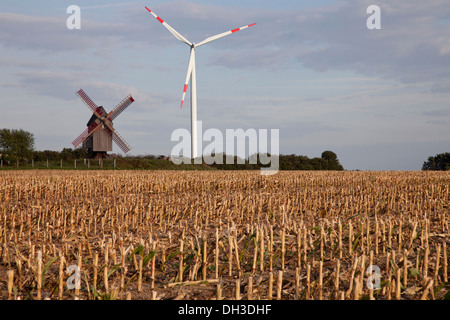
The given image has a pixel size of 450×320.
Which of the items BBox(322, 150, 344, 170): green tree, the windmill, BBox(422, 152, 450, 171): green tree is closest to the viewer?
the windmill

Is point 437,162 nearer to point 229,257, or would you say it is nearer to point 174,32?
point 174,32

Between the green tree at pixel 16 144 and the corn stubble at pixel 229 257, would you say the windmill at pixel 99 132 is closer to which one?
the green tree at pixel 16 144

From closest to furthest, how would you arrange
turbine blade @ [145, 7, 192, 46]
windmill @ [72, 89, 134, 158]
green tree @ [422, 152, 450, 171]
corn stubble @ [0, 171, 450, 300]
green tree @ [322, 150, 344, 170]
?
corn stubble @ [0, 171, 450, 300], turbine blade @ [145, 7, 192, 46], windmill @ [72, 89, 134, 158], green tree @ [322, 150, 344, 170], green tree @ [422, 152, 450, 171]

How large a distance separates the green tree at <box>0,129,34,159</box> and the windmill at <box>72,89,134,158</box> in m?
13.1

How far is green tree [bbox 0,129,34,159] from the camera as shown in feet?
249

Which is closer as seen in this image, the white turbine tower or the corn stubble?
the corn stubble

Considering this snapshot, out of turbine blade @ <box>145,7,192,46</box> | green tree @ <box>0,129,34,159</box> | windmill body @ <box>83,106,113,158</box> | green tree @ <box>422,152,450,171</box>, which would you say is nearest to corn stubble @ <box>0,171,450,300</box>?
turbine blade @ <box>145,7,192,46</box>

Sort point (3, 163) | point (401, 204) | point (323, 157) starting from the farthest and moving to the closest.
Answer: point (323, 157), point (3, 163), point (401, 204)

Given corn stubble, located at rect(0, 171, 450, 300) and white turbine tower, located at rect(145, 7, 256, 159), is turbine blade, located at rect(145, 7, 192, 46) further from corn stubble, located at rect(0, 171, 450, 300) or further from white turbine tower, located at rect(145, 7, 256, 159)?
corn stubble, located at rect(0, 171, 450, 300)

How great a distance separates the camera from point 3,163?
74750mm

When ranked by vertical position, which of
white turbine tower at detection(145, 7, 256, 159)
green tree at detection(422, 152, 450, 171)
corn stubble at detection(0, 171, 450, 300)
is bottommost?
corn stubble at detection(0, 171, 450, 300)
